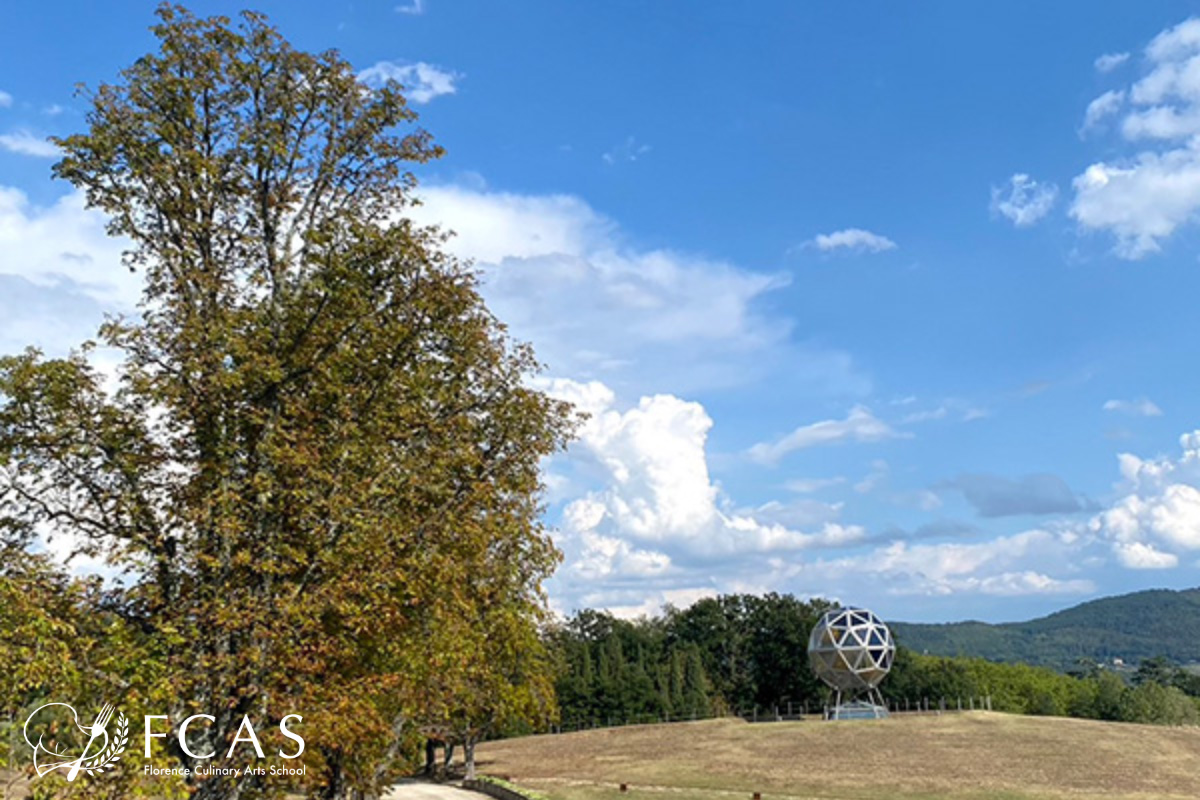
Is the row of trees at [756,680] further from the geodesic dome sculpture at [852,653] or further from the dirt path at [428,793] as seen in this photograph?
the dirt path at [428,793]

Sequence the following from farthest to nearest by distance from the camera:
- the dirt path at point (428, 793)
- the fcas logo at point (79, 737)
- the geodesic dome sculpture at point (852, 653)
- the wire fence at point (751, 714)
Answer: the wire fence at point (751, 714)
the geodesic dome sculpture at point (852, 653)
the dirt path at point (428, 793)
the fcas logo at point (79, 737)

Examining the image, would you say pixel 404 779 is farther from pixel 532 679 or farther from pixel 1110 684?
pixel 1110 684

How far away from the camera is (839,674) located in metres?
72.6

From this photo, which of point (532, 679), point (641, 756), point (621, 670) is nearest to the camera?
point (532, 679)

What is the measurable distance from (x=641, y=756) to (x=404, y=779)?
1553 centimetres

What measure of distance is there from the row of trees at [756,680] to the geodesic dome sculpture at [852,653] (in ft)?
83.1

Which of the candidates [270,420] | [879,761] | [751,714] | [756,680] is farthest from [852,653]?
[270,420]

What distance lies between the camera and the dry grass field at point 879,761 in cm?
4550

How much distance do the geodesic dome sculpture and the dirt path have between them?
111 ft

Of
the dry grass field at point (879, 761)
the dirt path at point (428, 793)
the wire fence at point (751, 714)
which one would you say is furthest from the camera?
the wire fence at point (751, 714)

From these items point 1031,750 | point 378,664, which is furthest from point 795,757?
point 378,664

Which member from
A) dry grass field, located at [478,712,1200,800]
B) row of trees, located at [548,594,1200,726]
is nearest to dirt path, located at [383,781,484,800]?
dry grass field, located at [478,712,1200,800]

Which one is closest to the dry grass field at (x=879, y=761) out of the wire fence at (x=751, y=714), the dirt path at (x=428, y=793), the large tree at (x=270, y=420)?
the dirt path at (x=428, y=793)

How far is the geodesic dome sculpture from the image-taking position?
71438 mm
